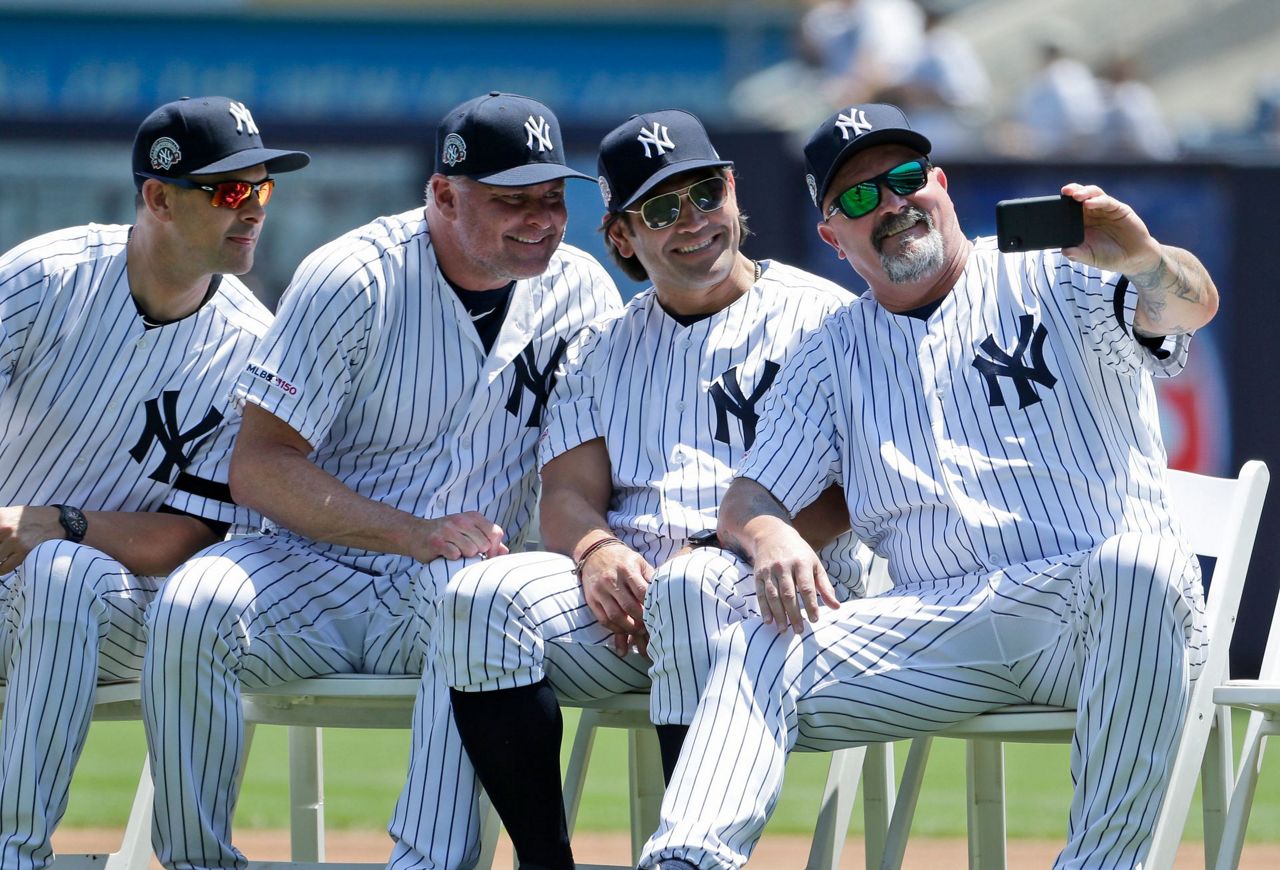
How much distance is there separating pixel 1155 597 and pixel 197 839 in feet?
5.86

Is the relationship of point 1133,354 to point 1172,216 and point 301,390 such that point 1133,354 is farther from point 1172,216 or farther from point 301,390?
point 1172,216

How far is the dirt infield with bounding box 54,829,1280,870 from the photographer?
195 inches

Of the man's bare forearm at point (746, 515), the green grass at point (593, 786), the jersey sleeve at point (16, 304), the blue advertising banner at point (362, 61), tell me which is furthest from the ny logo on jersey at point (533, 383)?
the blue advertising banner at point (362, 61)

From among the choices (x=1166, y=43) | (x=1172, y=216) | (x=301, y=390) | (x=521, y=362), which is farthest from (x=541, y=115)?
(x=1166, y=43)

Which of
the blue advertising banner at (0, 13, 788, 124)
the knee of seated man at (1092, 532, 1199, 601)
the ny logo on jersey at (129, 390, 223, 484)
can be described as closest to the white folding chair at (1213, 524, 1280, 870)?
the knee of seated man at (1092, 532, 1199, 601)

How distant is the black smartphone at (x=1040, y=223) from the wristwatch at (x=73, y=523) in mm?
1961

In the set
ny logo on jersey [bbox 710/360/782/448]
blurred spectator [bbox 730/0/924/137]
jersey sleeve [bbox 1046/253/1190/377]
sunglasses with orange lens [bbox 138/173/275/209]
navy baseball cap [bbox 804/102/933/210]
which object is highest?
blurred spectator [bbox 730/0/924/137]

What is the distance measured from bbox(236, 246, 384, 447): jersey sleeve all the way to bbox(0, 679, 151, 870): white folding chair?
640mm

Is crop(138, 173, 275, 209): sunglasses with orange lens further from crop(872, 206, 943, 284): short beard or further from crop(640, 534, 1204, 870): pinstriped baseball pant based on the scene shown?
crop(640, 534, 1204, 870): pinstriped baseball pant

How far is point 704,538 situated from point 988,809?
0.85 meters

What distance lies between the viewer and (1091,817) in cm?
290

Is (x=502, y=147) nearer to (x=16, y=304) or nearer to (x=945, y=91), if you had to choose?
(x=16, y=304)

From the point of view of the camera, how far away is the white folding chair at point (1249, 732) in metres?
3.04

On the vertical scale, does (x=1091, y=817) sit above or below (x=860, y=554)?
below
